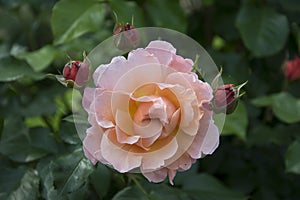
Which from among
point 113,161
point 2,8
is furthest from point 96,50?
point 2,8

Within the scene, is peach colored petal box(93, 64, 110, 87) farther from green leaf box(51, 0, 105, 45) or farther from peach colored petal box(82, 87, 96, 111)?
green leaf box(51, 0, 105, 45)

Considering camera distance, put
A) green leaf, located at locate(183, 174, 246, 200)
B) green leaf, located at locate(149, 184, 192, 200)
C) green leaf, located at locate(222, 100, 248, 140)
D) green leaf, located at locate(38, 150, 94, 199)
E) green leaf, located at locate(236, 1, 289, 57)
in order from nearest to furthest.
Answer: green leaf, located at locate(38, 150, 94, 199)
green leaf, located at locate(149, 184, 192, 200)
green leaf, located at locate(183, 174, 246, 200)
green leaf, located at locate(222, 100, 248, 140)
green leaf, located at locate(236, 1, 289, 57)

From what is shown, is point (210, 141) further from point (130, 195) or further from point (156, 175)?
point (130, 195)

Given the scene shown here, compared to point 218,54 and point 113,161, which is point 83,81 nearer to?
point 113,161

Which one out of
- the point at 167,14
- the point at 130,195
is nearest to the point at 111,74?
the point at 130,195

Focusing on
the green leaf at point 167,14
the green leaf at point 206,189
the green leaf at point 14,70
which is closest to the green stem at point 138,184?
the green leaf at point 206,189

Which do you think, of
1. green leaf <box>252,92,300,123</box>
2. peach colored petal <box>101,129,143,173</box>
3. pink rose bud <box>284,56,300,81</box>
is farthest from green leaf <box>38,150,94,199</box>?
pink rose bud <box>284,56,300,81</box>
